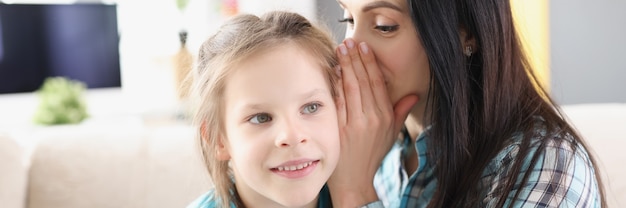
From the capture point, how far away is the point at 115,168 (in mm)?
1723

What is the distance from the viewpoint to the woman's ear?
132 cm

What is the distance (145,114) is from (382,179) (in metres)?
3.04

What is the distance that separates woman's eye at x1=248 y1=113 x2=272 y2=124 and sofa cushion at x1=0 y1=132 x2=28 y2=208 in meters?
0.71

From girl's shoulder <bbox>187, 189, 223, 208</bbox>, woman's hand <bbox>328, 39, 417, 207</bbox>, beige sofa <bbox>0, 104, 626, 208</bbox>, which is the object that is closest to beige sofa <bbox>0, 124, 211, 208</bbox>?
beige sofa <bbox>0, 104, 626, 208</bbox>

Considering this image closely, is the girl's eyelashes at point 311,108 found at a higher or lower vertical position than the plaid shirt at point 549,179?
higher

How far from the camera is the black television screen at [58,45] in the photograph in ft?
13.8

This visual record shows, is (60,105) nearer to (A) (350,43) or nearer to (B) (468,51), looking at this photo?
(A) (350,43)

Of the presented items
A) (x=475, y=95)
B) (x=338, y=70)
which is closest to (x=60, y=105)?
(x=338, y=70)

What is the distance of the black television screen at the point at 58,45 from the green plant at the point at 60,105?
342mm

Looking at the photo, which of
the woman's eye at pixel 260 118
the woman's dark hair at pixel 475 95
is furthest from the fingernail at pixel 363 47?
the woman's eye at pixel 260 118

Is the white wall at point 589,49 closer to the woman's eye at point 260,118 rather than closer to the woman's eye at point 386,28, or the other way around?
the woman's eye at point 386,28

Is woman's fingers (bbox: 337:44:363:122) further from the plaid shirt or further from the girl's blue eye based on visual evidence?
the plaid shirt

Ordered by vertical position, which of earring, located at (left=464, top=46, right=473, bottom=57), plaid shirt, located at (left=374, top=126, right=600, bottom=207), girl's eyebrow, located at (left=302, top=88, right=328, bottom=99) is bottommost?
plaid shirt, located at (left=374, top=126, right=600, bottom=207)

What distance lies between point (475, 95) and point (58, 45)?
11.5 feet
